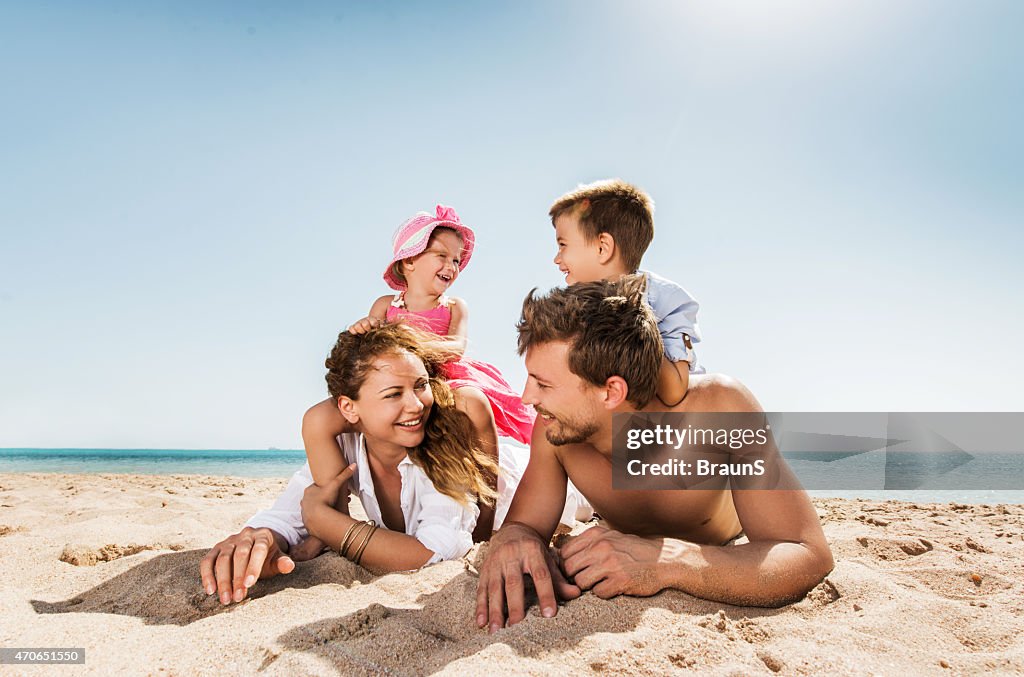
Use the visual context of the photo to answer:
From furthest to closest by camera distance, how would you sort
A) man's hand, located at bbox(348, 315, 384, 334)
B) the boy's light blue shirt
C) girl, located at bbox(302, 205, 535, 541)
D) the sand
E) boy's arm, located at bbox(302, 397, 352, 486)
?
1. girl, located at bbox(302, 205, 535, 541)
2. man's hand, located at bbox(348, 315, 384, 334)
3. boy's arm, located at bbox(302, 397, 352, 486)
4. the boy's light blue shirt
5. the sand

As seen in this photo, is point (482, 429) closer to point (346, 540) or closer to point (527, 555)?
point (346, 540)

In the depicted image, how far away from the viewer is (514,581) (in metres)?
2.23

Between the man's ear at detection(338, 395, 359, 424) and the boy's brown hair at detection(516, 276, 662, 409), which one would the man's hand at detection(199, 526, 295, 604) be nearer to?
the man's ear at detection(338, 395, 359, 424)

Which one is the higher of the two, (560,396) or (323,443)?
(560,396)

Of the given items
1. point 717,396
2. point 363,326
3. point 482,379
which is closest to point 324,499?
point 363,326

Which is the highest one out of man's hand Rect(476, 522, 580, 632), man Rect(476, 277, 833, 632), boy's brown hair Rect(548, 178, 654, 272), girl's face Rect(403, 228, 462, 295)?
boy's brown hair Rect(548, 178, 654, 272)

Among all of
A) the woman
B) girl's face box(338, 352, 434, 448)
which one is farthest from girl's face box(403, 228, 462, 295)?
girl's face box(338, 352, 434, 448)

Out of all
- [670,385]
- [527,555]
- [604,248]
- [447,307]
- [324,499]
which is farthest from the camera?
[447,307]

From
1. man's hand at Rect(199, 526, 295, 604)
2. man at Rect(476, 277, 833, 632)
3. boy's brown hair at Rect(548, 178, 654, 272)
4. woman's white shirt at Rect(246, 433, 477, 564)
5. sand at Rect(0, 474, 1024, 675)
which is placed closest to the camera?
sand at Rect(0, 474, 1024, 675)

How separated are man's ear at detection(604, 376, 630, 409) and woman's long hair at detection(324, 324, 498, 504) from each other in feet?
3.81

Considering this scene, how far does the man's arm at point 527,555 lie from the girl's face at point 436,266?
2.28 m

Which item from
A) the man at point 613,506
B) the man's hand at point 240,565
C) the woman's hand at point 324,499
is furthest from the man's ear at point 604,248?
the man's hand at point 240,565

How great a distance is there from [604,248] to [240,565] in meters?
2.90

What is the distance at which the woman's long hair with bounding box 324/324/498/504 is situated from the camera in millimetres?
3541
